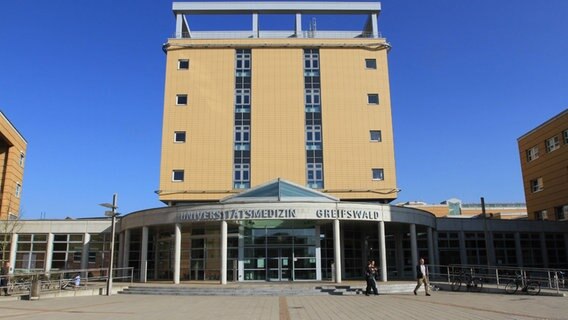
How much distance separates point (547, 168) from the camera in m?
43.5

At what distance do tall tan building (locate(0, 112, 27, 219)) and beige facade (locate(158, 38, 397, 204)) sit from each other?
13768 millimetres

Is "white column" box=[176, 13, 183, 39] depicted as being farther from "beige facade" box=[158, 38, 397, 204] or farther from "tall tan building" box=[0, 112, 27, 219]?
"tall tan building" box=[0, 112, 27, 219]

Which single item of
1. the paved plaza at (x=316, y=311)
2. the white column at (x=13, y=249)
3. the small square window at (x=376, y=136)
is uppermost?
the small square window at (x=376, y=136)

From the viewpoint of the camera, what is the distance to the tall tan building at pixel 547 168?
4134 cm

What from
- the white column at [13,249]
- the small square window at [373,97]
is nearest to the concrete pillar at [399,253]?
the small square window at [373,97]

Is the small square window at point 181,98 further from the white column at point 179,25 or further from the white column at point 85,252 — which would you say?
the white column at point 85,252

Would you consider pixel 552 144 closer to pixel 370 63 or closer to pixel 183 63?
pixel 370 63

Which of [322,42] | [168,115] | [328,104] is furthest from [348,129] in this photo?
[168,115]

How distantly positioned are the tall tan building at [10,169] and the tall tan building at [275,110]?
13758mm

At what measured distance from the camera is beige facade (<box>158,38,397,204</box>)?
3831 cm

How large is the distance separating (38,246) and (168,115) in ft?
46.0

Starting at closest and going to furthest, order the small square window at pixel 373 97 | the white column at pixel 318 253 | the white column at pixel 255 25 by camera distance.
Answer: the white column at pixel 318 253, the small square window at pixel 373 97, the white column at pixel 255 25

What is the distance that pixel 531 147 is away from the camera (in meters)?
46.5

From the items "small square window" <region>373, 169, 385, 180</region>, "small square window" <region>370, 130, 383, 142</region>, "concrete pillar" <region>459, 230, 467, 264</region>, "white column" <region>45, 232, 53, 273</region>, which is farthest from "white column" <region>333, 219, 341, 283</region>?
"white column" <region>45, 232, 53, 273</region>
